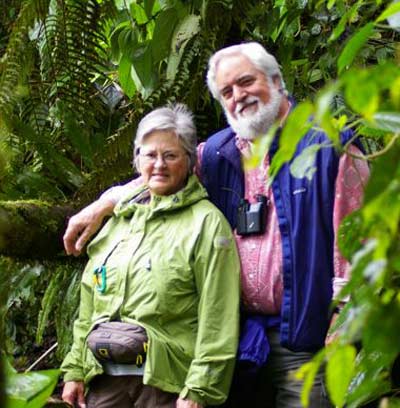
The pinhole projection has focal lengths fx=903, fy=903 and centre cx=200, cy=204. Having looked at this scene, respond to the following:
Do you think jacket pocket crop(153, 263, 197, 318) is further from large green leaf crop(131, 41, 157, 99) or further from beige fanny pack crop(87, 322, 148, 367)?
large green leaf crop(131, 41, 157, 99)

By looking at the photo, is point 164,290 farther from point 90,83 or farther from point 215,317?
point 90,83

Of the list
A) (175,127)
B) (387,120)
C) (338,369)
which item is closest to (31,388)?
(338,369)

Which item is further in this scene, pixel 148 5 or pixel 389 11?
pixel 148 5

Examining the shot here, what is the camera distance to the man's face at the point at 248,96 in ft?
9.87

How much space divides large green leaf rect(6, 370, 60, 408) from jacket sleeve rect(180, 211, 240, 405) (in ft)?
5.60

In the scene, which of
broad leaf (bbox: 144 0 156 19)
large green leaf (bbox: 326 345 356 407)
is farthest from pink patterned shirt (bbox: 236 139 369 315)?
large green leaf (bbox: 326 345 356 407)

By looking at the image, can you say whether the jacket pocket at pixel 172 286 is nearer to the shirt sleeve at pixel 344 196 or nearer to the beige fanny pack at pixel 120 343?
the beige fanny pack at pixel 120 343

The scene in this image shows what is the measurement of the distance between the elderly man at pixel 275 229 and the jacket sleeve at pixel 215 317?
66 mm

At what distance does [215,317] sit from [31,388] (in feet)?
5.82

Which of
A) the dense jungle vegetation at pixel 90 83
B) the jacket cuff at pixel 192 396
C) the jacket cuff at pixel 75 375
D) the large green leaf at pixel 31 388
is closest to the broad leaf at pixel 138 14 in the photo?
the dense jungle vegetation at pixel 90 83

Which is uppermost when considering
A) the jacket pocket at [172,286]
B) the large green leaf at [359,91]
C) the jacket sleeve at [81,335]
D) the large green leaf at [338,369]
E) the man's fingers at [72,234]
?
Answer: the large green leaf at [359,91]

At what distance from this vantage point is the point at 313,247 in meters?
2.84

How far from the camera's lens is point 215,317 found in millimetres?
2869

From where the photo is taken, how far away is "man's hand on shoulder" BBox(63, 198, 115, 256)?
10.9 feet
